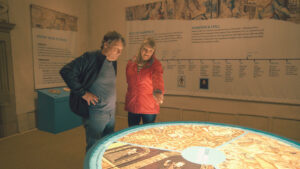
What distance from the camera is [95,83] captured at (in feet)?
5.61

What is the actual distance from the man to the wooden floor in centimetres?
113

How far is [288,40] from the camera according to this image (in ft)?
10.3

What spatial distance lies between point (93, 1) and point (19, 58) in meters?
2.33

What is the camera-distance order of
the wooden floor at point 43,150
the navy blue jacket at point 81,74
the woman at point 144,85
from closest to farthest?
Result: the navy blue jacket at point 81,74 < the woman at point 144,85 < the wooden floor at point 43,150

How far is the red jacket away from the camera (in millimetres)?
2207

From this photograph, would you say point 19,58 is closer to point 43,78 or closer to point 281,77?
point 43,78

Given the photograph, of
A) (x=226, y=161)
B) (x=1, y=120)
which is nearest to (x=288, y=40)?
(x=226, y=161)

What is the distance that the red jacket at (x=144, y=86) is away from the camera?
221 cm

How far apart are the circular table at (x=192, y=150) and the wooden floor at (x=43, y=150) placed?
1.46 metres

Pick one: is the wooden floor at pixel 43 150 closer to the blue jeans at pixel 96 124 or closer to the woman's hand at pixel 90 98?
the blue jeans at pixel 96 124

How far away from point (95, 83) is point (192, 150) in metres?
0.99

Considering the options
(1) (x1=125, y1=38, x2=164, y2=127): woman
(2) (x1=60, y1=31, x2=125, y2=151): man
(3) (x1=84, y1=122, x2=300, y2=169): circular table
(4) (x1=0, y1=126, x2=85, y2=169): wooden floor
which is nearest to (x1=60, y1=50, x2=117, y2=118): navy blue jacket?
(2) (x1=60, y1=31, x2=125, y2=151): man

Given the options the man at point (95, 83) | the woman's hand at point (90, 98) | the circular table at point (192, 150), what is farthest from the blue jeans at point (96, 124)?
the circular table at point (192, 150)

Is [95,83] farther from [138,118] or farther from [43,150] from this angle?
[43,150]
